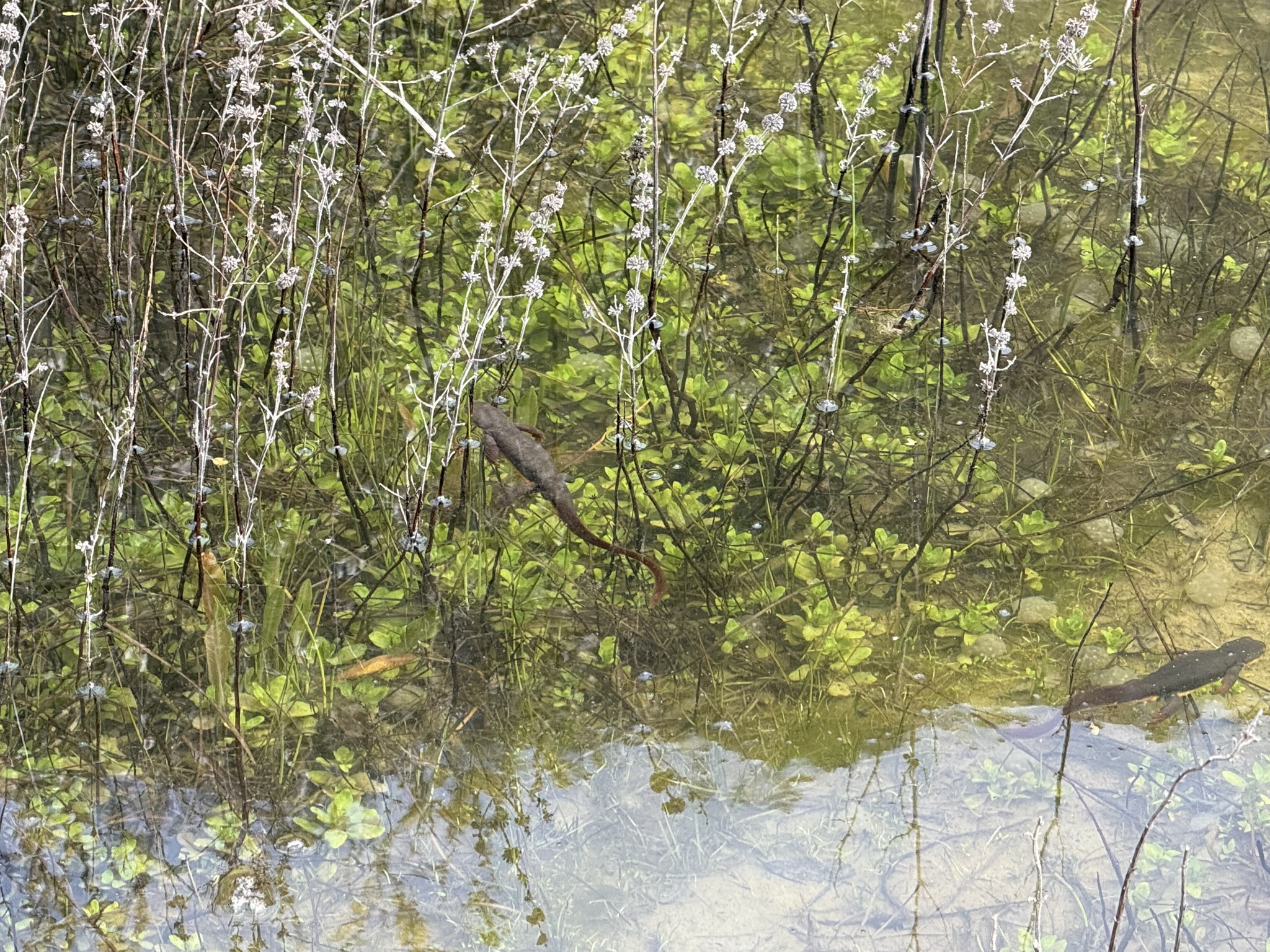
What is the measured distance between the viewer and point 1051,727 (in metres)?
2.79

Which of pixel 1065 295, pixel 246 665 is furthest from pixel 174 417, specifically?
pixel 1065 295

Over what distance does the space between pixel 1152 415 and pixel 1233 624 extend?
76 cm

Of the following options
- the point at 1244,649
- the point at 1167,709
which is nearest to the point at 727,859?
the point at 1167,709

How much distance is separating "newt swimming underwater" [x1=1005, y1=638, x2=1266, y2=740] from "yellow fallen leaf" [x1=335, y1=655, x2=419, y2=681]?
1366 mm

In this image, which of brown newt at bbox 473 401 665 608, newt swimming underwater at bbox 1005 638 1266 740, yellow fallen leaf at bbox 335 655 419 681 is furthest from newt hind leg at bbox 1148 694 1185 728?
yellow fallen leaf at bbox 335 655 419 681

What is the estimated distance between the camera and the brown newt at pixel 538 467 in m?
3.12

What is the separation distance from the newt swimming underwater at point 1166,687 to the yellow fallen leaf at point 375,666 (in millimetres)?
1366

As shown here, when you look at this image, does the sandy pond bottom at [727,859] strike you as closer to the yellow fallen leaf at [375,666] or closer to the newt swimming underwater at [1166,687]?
the newt swimming underwater at [1166,687]

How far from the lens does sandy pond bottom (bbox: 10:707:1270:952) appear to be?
244 centimetres

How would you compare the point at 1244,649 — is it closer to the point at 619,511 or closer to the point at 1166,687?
the point at 1166,687

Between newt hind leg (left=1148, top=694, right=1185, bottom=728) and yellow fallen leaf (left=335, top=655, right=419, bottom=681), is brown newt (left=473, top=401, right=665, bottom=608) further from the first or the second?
newt hind leg (left=1148, top=694, right=1185, bottom=728)

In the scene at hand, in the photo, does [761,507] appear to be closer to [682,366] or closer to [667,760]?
[682,366]

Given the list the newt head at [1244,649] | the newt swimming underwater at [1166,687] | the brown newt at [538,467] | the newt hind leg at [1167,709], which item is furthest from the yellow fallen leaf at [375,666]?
the newt head at [1244,649]

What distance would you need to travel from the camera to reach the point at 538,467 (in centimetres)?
326
